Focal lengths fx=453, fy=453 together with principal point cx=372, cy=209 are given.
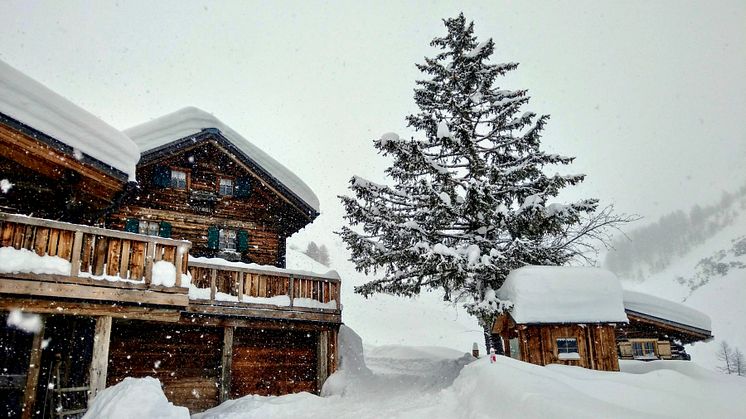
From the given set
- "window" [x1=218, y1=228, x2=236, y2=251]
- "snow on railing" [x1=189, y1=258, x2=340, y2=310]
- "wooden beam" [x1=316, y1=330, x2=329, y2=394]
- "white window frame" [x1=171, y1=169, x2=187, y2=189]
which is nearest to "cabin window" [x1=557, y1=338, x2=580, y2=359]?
"snow on railing" [x1=189, y1=258, x2=340, y2=310]

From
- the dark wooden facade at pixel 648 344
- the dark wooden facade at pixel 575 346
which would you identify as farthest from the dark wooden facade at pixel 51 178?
the dark wooden facade at pixel 648 344

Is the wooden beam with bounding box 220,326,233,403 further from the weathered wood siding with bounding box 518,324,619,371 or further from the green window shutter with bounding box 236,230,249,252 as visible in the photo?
the weathered wood siding with bounding box 518,324,619,371

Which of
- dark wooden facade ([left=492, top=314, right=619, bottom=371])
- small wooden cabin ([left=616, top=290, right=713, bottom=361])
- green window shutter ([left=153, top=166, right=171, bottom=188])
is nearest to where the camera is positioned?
dark wooden facade ([left=492, top=314, right=619, bottom=371])

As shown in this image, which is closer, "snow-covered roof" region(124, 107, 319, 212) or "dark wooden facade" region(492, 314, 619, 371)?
"dark wooden facade" region(492, 314, 619, 371)

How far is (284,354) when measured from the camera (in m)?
14.0

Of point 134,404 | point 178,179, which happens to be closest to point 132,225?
point 178,179

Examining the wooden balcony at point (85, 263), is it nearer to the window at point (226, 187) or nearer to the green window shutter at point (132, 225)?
the green window shutter at point (132, 225)

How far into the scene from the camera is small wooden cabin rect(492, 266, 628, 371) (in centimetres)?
1077

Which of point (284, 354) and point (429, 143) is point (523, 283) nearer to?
point (429, 143)

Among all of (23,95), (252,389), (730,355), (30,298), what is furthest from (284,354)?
(730,355)

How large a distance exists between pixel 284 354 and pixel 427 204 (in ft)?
20.9

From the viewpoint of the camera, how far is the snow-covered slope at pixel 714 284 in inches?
3012

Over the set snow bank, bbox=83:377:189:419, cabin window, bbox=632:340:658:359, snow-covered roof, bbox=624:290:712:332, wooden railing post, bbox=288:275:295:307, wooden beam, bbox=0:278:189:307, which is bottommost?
cabin window, bbox=632:340:658:359

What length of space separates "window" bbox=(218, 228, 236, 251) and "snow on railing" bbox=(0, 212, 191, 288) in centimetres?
673
